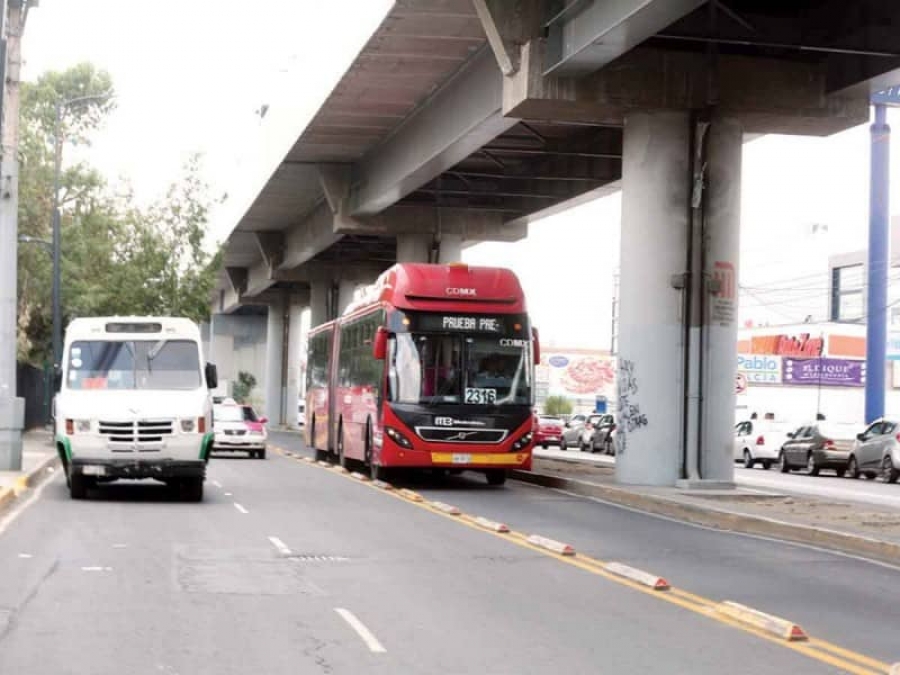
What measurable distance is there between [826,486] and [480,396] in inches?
441

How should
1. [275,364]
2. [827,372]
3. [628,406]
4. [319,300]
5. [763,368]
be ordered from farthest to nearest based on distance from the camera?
1. [275,364]
2. [763,368]
3. [827,372]
4. [319,300]
5. [628,406]

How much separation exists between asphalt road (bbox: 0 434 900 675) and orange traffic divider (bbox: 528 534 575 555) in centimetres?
29

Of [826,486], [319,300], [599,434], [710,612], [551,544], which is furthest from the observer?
[319,300]

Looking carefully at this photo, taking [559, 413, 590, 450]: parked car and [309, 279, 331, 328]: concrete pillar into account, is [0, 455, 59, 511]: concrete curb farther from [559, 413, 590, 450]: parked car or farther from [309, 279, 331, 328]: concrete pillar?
[309, 279, 331, 328]: concrete pillar

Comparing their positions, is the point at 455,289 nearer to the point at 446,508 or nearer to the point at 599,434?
the point at 446,508

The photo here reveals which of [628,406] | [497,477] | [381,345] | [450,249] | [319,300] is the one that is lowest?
[497,477]

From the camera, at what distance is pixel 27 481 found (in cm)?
2580

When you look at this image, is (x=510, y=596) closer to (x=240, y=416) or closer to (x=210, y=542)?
(x=210, y=542)

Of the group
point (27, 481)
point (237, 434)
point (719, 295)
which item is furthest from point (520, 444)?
point (237, 434)

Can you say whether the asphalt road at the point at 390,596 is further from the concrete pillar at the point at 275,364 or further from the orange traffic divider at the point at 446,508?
the concrete pillar at the point at 275,364

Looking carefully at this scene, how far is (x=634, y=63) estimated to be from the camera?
27.5m

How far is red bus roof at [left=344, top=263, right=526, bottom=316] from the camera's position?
28.0 metres

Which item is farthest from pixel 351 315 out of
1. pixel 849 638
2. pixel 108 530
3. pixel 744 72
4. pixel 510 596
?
pixel 849 638

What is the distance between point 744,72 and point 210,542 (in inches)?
599
